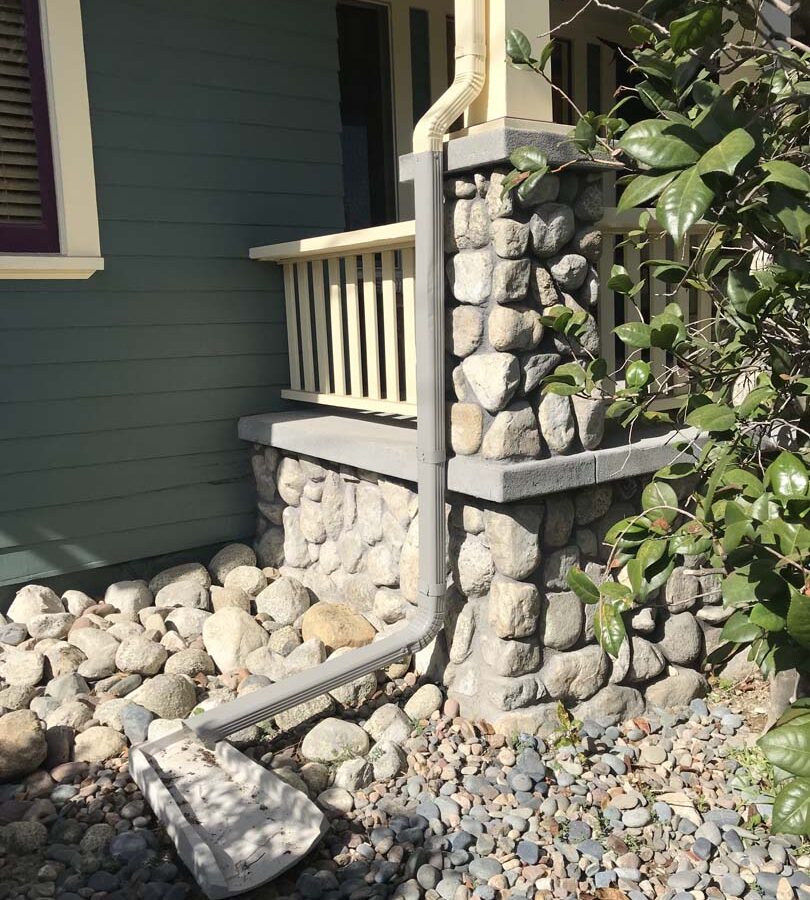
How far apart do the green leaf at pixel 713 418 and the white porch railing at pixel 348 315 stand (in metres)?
1.43

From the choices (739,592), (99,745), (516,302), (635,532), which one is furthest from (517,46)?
(99,745)

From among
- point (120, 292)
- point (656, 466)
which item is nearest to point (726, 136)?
point (656, 466)

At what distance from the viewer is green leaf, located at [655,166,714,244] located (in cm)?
125

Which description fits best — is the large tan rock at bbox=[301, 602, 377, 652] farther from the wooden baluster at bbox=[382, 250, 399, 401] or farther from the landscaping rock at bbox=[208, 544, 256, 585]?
the wooden baluster at bbox=[382, 250, 399, 401]

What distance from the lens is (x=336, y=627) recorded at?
334 centimetres

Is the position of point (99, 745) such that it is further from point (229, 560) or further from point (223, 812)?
point (229, 560)

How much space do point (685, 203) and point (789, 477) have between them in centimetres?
56

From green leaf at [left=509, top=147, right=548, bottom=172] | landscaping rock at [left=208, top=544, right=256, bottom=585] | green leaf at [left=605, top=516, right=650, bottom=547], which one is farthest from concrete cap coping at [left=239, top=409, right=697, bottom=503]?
green leaf at [left=509, top=147, right=548, bottom=172]

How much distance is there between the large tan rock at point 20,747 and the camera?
8.71ft

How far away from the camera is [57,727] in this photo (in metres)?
2.85

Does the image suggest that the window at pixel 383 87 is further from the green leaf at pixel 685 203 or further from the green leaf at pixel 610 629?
the green leaf at pixel 685 203

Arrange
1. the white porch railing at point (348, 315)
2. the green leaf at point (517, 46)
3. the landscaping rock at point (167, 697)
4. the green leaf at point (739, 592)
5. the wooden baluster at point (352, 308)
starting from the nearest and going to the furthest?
the green leaf at point (739, 592) → the green leaf at point (517, 46) → the landscaping rock at point (167, 697) → the white porch railing at point (348, 315) → the wooden baluster at point (352, 308)

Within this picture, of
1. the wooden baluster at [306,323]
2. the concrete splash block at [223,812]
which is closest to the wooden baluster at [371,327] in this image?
the wooden baluster at [306,323]

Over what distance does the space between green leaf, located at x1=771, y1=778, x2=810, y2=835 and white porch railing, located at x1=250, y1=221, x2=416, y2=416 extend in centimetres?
214
